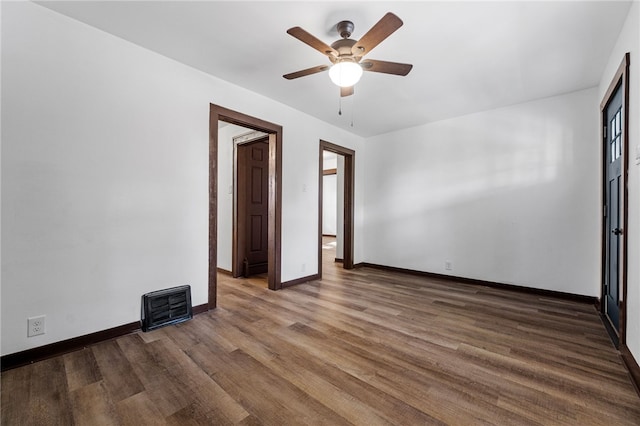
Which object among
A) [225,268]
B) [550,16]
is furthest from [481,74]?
[225,268]

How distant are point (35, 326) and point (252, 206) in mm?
2818

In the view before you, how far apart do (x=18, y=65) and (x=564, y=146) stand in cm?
534

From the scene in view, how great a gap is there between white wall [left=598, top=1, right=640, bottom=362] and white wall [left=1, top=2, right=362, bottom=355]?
3.45 m

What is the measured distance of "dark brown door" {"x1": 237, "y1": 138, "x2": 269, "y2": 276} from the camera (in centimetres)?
430

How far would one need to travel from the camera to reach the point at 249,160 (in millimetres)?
4379

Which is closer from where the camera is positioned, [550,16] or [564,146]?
[550,16]

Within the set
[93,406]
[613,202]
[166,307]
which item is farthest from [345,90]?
[93,406]

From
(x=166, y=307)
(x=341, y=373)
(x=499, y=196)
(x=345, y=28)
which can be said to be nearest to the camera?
(x=341, y=373)

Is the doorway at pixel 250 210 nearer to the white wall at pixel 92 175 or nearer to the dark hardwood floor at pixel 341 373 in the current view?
the white wall at pixel 92 175

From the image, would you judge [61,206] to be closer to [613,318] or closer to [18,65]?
[18,65]

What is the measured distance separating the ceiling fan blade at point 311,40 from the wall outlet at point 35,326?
104 inches

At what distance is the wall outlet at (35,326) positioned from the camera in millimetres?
1877

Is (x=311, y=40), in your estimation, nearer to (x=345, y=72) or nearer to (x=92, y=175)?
(x=345, y=72)

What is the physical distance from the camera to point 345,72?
6.93 ft
